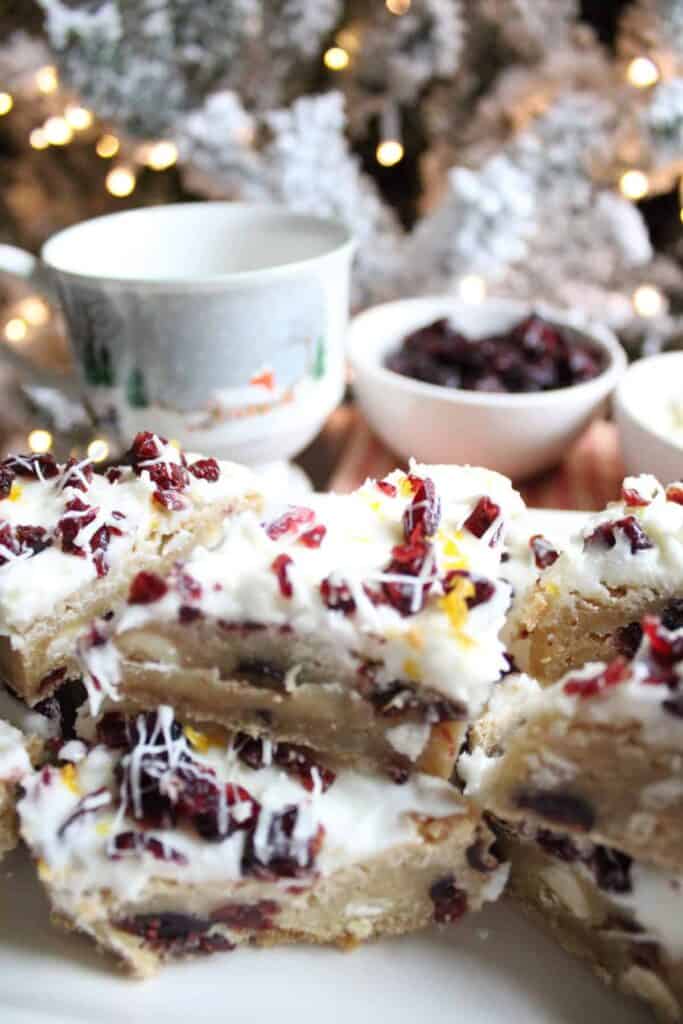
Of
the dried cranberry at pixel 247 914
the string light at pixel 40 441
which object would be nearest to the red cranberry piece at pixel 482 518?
the dried cranberry at pixel 247 914

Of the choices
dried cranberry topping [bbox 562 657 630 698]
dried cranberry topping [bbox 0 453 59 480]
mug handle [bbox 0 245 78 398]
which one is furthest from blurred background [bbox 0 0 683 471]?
dried cranberry topping [bbox 562 657 630 698]

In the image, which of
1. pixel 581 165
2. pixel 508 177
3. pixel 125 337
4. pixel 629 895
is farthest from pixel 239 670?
pixel 581 165

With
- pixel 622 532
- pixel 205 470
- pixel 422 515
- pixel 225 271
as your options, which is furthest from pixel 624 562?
pixel 225 271

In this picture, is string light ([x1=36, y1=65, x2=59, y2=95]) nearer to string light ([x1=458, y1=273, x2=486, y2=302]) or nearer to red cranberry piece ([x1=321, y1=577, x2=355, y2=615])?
string light ([x1=458, y1=273, x2=486, y2=302])

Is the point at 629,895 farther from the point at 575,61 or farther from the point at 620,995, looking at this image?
the point at 575,61

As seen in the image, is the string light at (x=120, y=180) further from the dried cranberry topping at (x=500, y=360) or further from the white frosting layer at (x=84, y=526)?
the white frosting layer at (x=84, y=526)
